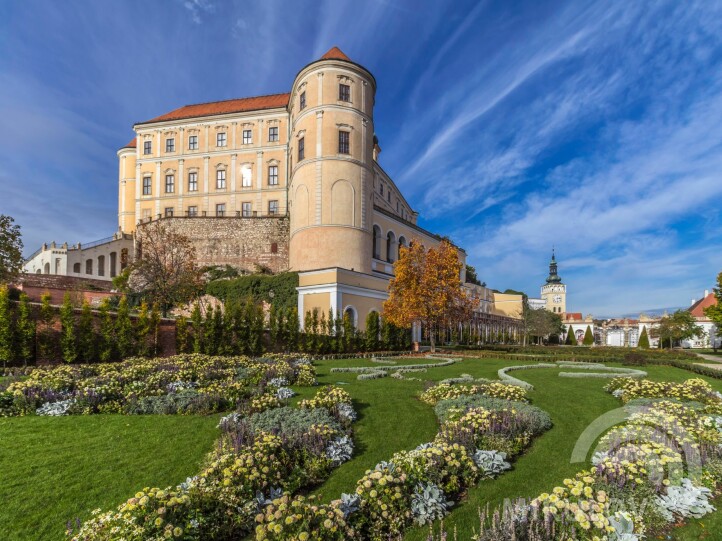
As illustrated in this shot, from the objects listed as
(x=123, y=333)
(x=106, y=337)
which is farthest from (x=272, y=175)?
(x=106, y=337)

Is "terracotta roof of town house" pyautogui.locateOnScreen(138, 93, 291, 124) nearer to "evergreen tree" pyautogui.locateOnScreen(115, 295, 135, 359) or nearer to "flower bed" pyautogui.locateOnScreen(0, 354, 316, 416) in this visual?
"evergreen tree" pyautogui.locateOnScreen(115, 295, 135, 359)

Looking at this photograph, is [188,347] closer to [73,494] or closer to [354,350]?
[354,350]

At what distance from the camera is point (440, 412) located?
7.67 m

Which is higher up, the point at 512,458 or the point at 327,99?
the point at 327,99

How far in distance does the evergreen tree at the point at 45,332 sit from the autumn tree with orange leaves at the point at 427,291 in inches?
627

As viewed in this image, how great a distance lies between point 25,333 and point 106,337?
91.8 inches

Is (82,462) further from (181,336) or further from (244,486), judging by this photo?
(181,336)

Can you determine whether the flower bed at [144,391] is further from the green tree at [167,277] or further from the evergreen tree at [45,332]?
the green tree at [167,277]

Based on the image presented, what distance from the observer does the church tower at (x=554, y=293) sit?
11115cm

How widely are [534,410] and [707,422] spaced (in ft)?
8.35

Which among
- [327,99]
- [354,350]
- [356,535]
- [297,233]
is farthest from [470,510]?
[327,99]

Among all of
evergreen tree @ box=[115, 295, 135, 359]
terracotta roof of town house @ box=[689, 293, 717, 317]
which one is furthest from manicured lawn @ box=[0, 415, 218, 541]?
terracotta roof of town house @ box=[689, 293, 717, 317]

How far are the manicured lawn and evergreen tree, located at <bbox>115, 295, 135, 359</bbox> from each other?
323 inches

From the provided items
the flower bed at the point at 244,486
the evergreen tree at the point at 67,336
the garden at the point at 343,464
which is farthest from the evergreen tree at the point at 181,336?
the flower bed at the point at 244,486
